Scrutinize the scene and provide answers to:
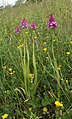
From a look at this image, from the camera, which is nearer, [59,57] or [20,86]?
[20,86]

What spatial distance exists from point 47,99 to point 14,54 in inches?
32.8

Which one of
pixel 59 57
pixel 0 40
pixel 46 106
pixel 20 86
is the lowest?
pixel 46 106

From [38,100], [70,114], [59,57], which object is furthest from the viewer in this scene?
[59,57]

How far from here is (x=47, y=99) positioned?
1541 millimetres

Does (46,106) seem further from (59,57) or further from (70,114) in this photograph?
(59,57)

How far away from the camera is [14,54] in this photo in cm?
226

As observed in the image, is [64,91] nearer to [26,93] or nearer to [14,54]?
[26,93]

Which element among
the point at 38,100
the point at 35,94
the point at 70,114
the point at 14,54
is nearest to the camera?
the point at 70,114

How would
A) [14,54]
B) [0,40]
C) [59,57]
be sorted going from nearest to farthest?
1. [59,57]
2. [14,54]
3. [0,40]

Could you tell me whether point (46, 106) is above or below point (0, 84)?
below

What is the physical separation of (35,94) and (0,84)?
0.29 m

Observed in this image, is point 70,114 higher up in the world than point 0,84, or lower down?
lower down

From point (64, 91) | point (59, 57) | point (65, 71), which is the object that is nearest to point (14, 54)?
point (59, 57)

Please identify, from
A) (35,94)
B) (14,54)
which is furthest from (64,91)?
(14,54)
